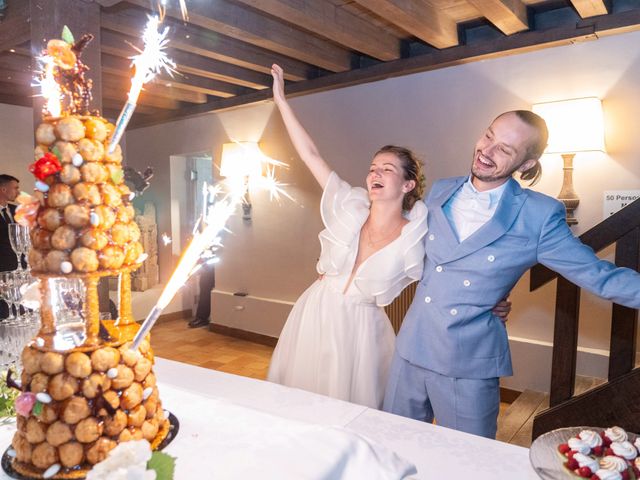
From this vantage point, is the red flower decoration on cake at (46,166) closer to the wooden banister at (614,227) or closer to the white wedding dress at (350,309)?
the white wedding dress at (350,309)

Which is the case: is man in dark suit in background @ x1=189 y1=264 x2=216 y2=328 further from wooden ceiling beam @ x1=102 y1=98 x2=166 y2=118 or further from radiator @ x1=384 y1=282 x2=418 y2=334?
radiator @ x1=384 y1=282 x2=418 y2=334

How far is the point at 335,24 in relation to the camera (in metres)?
3.10

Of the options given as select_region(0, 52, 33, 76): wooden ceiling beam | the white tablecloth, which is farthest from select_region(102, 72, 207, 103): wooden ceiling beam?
the white tablecloth

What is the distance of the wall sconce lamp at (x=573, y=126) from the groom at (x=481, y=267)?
157 centimetres

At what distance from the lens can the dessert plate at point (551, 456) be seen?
2.72ft

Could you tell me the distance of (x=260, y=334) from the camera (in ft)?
16.6

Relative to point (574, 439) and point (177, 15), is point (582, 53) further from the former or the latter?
point (574, 439)

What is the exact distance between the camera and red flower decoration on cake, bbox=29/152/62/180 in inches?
27.4

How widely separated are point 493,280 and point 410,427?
0.61 m

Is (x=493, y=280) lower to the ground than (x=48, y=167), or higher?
lower

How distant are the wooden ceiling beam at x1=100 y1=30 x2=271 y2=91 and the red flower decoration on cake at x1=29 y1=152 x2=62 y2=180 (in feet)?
9.91

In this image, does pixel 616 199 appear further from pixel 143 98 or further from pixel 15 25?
pixel 143 98

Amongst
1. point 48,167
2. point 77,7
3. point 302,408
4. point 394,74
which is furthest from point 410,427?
point 394,74

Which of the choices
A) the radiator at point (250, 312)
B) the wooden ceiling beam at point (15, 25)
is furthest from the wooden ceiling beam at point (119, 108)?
the wooden ceiling beam at point (15, 25)
